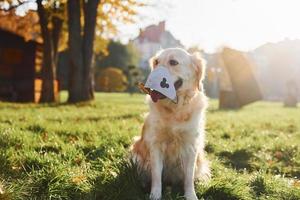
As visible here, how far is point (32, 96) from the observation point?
83.4 feet

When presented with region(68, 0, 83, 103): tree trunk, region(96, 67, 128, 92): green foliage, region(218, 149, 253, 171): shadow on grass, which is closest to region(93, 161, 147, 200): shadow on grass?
region(218, 149, 253, 171): shadow on grass

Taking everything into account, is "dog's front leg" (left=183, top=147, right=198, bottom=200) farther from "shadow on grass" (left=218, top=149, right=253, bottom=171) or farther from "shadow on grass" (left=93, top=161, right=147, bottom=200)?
"shadow on grass" (left=218, top=149, right=253, bottom=171)

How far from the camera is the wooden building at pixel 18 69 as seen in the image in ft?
82.4

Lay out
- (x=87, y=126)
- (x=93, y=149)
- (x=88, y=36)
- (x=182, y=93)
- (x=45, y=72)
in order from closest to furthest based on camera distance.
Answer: (x=182, y=93)
(x=93, y=149)
(x=87, y=126)
(x=88, y=36)
(x=45, y=72)

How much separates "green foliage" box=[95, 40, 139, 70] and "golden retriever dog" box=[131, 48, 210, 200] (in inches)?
2244

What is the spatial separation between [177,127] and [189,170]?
548mm

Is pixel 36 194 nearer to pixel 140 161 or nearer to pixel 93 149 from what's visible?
pixel 140 161

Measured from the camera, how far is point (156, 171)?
212 inches

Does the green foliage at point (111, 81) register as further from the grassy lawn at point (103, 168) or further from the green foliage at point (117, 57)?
the grassy lawn at point (103, 168)

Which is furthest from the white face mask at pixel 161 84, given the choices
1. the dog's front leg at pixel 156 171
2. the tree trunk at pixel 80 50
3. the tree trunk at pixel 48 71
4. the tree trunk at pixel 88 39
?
the tree trunk at pixel 48 71

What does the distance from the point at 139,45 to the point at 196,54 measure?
10139 cm

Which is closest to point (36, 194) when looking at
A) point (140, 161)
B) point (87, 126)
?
point (140, 161)

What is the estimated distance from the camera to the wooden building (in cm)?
2512

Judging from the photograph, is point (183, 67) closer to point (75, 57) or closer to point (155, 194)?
point (155, 194)
